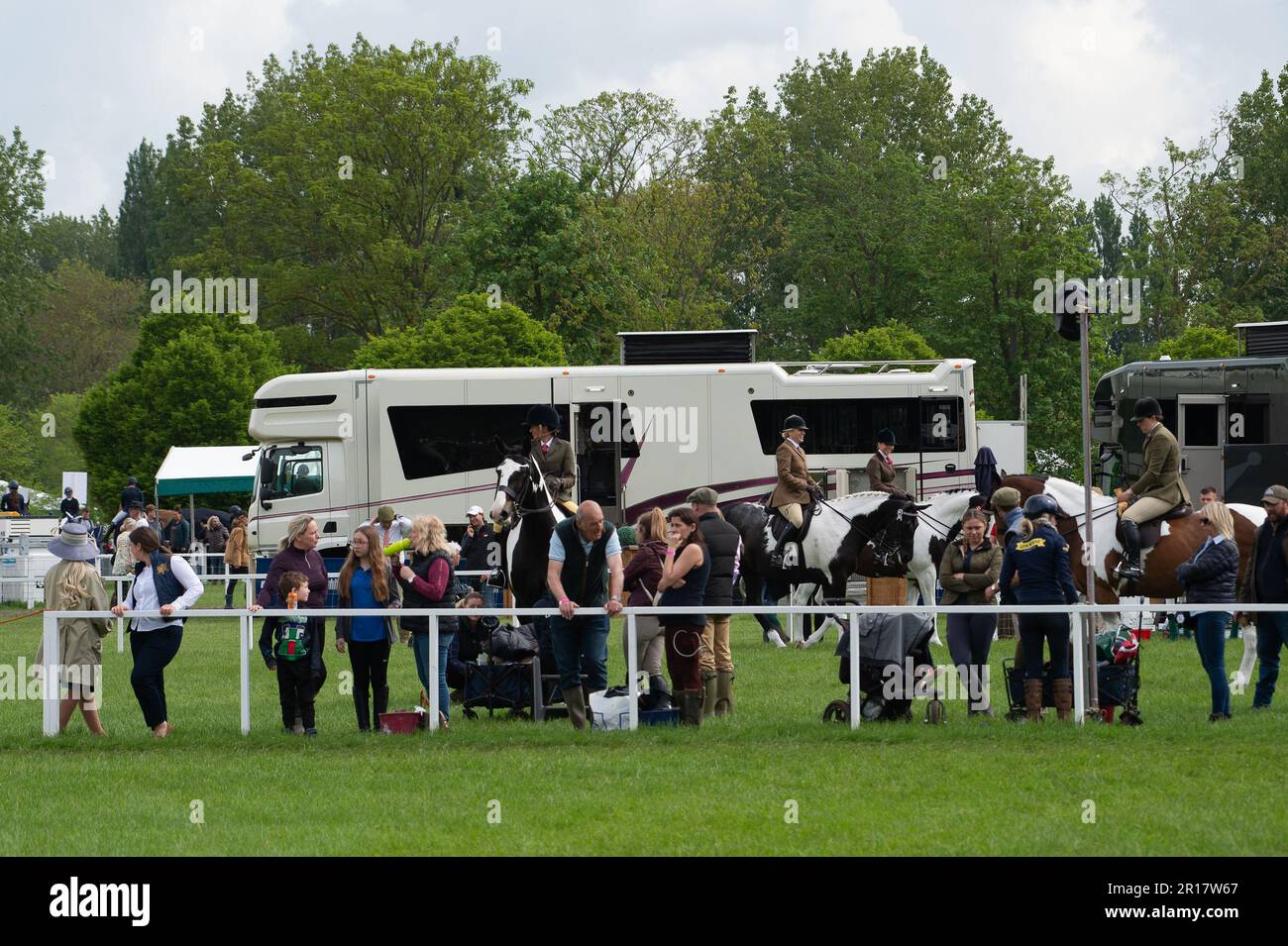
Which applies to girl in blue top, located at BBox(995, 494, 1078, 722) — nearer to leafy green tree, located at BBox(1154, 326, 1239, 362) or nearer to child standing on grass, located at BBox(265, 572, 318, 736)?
child standing on grass, located at BBox(265, 572, 318, 736)

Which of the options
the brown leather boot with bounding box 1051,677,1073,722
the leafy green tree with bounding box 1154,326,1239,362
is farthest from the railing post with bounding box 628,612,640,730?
the leafy green tree with bounding box 1154,326,1239,362

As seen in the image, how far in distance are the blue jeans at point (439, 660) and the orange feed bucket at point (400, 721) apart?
8.9 inches

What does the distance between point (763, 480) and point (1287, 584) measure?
15.4 metres

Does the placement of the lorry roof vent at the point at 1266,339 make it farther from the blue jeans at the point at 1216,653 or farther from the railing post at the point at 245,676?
the railing post at the point at 245,676

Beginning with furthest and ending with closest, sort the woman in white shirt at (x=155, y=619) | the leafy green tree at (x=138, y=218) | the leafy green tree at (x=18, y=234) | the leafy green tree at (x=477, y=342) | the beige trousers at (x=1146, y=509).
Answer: the leafy green tree at (x=138, y=218), the leafy green tree at (x=18, y=234), the leafy green tree at (x=477, y=342), the beige trousers at (x=1146, y=509), the woman in white shirt at (x=155, y=619)

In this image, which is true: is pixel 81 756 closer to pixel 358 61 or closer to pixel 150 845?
pixel 150 845

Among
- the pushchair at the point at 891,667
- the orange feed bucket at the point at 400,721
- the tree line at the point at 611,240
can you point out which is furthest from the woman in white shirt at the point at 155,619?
the tree line at the point at 611,240

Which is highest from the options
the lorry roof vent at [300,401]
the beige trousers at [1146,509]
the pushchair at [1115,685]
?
the lorry roof vent at [300,401]

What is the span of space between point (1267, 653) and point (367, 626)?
7073mm

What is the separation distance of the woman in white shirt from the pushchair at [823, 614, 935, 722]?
5.04 m

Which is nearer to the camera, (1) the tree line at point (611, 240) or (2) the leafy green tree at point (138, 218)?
(1) the tree line at point (611, 240)

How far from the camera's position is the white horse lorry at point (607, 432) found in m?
28.8

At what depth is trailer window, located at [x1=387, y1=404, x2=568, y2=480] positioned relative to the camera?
1145 inches
